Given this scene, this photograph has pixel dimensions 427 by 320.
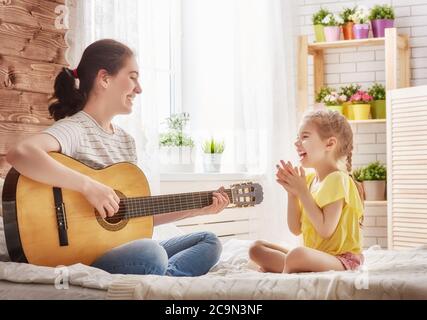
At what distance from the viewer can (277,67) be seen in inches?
138

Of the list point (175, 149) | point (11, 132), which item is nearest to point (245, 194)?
point (11, 132)

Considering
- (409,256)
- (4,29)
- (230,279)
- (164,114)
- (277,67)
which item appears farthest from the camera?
(277,67)

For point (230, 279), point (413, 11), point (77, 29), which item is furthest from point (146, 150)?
point (413, 11)

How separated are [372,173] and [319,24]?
75 cm

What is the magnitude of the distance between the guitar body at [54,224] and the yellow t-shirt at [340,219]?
0.42m

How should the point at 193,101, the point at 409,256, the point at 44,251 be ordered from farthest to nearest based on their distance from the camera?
1. the point at 193,101
2. the point at 409,256
3. the point at 44,251

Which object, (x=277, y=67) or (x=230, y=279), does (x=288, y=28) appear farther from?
(x=230, y=279)

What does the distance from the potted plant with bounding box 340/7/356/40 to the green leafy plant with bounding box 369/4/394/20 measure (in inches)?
3.8

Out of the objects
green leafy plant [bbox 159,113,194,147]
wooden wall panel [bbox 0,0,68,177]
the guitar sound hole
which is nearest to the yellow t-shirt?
the guitar sound hole

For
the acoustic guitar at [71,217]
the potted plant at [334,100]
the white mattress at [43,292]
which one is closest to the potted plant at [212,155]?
the potted plant at [334,100]

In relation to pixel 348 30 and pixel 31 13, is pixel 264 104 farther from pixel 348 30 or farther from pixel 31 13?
pixel 31 13

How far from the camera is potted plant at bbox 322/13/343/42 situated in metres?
3.67

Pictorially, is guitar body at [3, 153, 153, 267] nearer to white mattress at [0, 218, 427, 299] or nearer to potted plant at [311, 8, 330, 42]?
white mattress at [0, 218, 427, 299]
